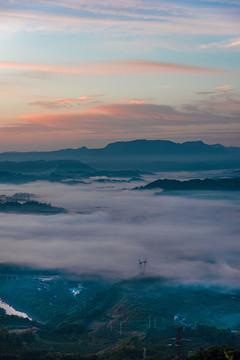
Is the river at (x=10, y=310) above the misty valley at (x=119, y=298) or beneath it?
beneath

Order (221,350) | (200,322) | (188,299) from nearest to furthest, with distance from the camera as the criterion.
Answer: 1. (221,350)
2. (200,322)
3. (188,299)

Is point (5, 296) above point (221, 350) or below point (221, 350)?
below

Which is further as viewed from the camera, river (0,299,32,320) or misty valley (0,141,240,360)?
river (0,299,32,320)

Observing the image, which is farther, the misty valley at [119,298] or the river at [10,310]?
the river at [10,310]

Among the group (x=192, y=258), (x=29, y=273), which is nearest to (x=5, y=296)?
(x=29, y=273)

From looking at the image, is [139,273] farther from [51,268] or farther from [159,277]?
[51,268]

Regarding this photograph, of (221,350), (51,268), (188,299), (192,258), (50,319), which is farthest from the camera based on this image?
(192,258)

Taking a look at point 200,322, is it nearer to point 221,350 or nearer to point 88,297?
point 88,297

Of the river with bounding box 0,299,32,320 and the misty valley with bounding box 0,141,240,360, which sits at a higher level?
the misty valley with bounding box 0,141,240,360

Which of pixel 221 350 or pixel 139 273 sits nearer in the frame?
pixel 221 350
